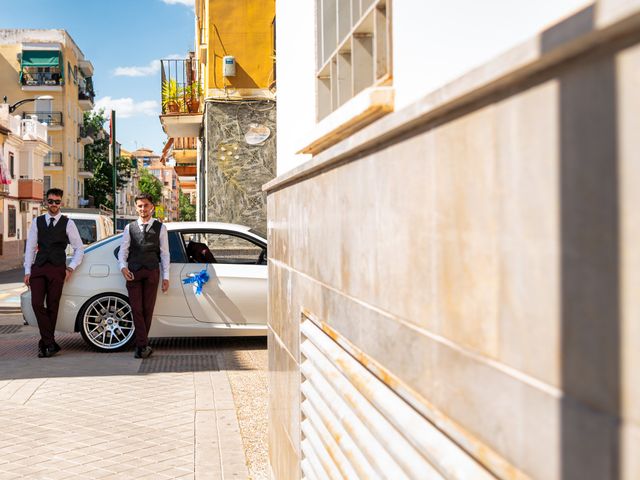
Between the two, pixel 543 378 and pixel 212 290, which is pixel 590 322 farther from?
pixel 212 290

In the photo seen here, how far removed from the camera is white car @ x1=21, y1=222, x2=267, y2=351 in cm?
1037

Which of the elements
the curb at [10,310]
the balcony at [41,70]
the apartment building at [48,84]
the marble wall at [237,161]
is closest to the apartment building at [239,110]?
the marble wall at [237,161]

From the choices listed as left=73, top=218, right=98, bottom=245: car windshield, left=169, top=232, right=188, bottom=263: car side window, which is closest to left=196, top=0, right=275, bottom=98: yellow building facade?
left=73, top=218, right=98, bottom=245: car windshield

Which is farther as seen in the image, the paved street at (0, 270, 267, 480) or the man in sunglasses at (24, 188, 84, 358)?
the man in sunglasses at (24, 188, 84, 358)

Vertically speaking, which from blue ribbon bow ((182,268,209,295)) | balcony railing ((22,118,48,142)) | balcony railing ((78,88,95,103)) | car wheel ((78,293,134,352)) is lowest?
car wheel ((78,293,134,352))

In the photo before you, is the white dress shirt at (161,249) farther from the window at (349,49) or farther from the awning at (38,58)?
the awning at (38,58)

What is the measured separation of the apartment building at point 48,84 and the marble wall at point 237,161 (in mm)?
54378

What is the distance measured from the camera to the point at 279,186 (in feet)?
15.2

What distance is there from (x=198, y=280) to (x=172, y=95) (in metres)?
11.4

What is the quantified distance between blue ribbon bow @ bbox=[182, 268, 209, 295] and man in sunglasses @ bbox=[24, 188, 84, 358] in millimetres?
1373

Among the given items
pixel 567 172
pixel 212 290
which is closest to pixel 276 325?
pixel 567 172

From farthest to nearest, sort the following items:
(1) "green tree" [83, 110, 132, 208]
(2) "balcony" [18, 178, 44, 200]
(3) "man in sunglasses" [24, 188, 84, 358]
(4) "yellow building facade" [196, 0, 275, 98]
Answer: (1) "green tree" [83, 110, 132, 208] < (2) "balcony" [18, 178, 44, 200] < (4) "yellow building facade" [196, 0, 275, 98] < (3) "man in sunglasses" [24, 188, 84, 358]

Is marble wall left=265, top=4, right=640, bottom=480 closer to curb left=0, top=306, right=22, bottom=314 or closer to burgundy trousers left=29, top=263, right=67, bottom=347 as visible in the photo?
burgundy trousers left=29, top=263, right=67, bottom=347

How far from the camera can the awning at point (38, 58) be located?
227ft
